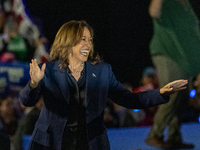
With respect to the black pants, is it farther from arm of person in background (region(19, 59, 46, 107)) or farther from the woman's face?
the woman's face

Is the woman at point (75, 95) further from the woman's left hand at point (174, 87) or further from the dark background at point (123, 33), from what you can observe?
the dark background at point (123, 33)

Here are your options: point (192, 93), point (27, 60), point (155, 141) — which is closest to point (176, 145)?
point (155, 141)

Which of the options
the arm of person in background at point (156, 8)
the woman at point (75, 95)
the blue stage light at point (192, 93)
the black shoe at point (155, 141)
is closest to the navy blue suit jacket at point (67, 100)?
the woman at point (75, 95)

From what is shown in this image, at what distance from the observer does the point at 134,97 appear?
4.99ft

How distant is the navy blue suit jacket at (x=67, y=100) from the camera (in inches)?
54.9

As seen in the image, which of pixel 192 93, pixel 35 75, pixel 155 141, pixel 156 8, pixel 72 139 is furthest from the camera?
pixel 192 93

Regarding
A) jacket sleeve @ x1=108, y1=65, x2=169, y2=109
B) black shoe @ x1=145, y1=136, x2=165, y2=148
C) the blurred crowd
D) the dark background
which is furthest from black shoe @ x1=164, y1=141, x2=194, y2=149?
jacket sleeve @ x1=108, y1=65, x2=169, y2=109

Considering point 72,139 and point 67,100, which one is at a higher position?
point 67,100

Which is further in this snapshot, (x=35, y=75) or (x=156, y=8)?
(x=156, y=8)

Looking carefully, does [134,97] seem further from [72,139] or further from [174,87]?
[72,139]

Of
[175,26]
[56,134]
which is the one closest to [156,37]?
[175,26]

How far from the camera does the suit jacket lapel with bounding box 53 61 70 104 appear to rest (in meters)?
1.43

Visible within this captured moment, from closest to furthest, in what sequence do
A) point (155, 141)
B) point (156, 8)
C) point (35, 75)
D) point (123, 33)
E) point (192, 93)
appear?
point (35, 75), point (155, 141), point (156, 8), point (192, 93), point (123, 33)

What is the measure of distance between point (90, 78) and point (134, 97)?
28 cm
